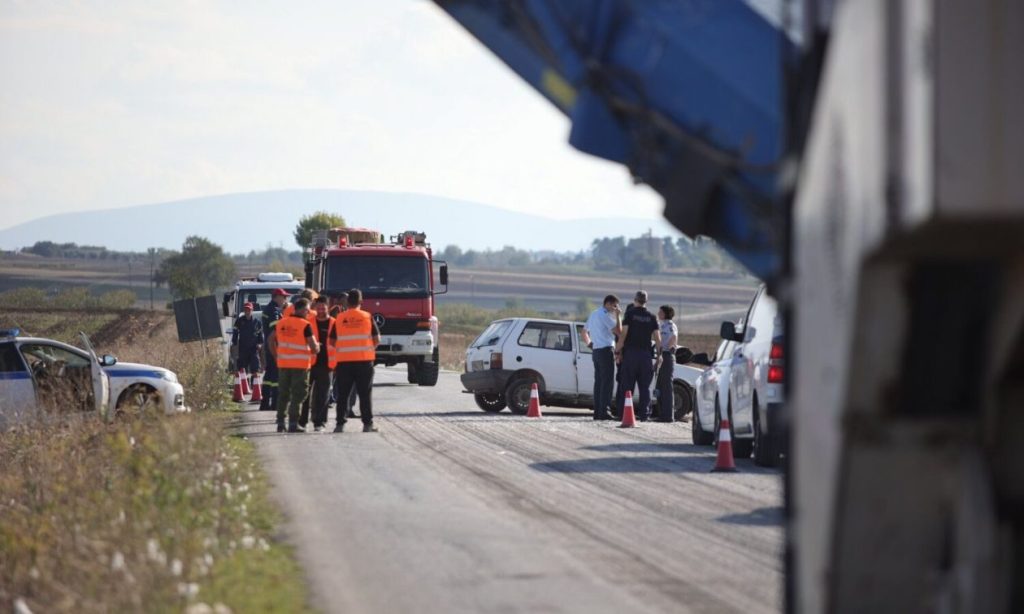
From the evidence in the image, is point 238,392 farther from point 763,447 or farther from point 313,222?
point 313,222

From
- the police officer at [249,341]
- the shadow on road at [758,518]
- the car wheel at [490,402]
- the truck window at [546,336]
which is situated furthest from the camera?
the police officer at [249,341]

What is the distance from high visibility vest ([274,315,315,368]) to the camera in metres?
20.5

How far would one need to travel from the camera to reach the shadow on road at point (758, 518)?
38.8ft

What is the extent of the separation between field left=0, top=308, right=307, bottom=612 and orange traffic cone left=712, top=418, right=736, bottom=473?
15.0ft

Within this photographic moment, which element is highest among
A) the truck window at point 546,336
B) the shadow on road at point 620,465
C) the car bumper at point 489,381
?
the truck window at point 546,336

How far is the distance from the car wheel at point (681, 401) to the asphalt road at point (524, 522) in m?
5.58

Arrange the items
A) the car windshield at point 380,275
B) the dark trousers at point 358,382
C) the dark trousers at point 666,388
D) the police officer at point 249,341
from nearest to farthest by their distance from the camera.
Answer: the dark trousers at point 358,382 < the dark trousers at point 666,388 < the police officer at point 249,341 < the car windshield at point 380,275

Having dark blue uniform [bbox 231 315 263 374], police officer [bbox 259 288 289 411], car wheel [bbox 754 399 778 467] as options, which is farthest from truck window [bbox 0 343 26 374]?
car wheel [bbox 754 399 778 467]

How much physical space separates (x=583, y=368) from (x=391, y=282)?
6487 mm

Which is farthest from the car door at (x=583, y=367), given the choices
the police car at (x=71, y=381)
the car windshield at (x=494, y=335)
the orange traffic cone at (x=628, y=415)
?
the police car at (x=71, y=381)

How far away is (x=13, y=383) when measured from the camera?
20.8 meters

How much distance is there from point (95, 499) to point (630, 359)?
1223 cm

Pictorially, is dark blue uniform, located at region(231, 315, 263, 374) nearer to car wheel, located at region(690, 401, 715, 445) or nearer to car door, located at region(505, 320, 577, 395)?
car door, located at region(505, 320, 577, 395)

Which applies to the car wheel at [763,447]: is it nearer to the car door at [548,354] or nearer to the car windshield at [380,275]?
the car door at [548,354]
